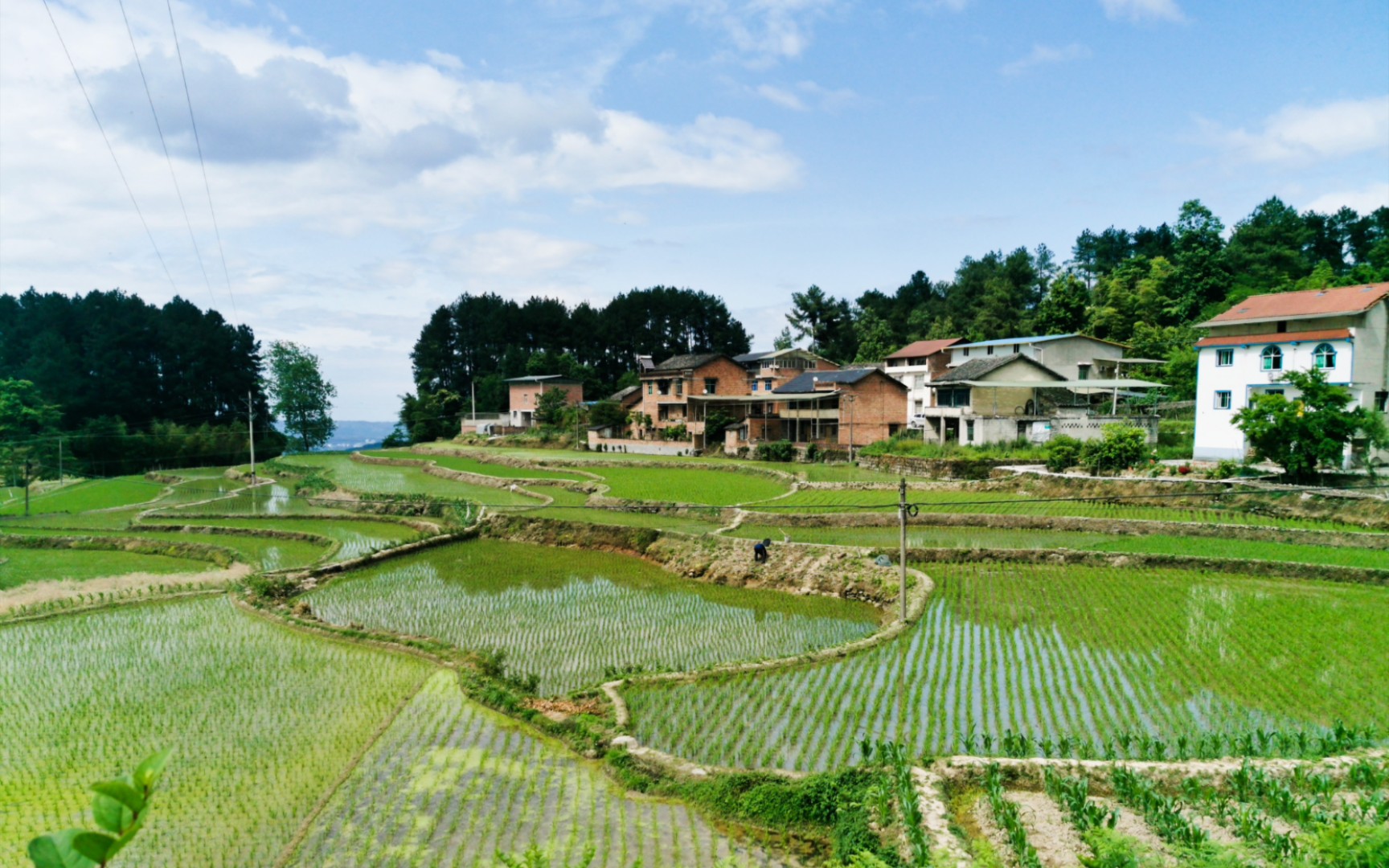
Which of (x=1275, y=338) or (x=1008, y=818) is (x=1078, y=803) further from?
(x=1275, y=338)

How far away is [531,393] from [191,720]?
56.5 metres

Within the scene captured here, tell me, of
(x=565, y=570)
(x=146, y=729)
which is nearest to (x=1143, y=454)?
(x=565, y=570)

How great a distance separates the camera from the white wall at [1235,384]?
28306mm

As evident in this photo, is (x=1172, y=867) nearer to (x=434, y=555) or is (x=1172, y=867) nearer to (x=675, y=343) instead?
(x=434, y=555)

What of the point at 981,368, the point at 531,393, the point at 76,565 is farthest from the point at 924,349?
the point at 76,565

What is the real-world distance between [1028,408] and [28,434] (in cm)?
6373

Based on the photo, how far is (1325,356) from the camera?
28.4 meters

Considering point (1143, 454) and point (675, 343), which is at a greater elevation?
point (675, 343)

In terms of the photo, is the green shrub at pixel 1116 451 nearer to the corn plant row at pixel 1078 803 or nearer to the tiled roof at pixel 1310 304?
the tiled roof at pixel 1310 304

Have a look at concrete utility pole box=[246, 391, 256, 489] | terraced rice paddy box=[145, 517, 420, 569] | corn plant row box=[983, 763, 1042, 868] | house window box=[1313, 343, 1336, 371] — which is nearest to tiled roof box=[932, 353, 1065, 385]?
house window box=[1313, 343, 1336, 371]

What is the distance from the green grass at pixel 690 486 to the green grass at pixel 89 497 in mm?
25274

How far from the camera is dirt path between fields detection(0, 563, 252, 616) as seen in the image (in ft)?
69.4

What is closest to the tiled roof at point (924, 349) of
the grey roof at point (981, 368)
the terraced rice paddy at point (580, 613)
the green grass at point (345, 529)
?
the grey roof at point (981, 368)

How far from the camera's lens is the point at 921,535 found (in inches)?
1019
